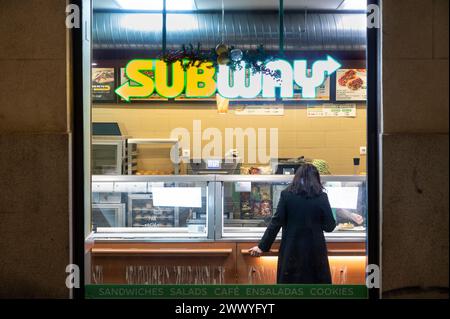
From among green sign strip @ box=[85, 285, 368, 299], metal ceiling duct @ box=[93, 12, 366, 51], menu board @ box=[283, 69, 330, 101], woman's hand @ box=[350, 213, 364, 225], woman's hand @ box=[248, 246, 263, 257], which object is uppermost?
metal ceiling duct @ box=[93, 12, 366, 51]

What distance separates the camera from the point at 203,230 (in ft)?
17.6

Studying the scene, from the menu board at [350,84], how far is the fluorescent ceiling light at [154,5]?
2.78 meters

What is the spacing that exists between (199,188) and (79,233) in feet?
7.63

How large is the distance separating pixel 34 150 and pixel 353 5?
440 cm

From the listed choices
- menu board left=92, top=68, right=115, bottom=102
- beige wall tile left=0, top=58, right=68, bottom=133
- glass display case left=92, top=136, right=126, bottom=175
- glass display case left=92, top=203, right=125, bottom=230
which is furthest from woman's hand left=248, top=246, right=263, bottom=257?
menu board left=92, top=68, right=115, bottom=102

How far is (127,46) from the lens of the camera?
6305 millimetres

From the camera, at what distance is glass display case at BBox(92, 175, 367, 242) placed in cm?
528

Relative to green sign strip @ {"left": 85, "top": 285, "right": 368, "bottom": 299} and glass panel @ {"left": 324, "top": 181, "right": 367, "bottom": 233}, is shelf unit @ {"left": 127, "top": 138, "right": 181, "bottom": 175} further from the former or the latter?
green sign strip @ {"left": 85, "top": 285, "right": 368, "bottom": 299}

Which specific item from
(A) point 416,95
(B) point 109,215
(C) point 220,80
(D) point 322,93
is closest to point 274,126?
(D) point 322,93

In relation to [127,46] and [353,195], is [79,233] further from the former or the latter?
[127,46]

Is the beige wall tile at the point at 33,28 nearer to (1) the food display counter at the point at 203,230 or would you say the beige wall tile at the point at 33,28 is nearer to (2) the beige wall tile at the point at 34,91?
(2) the beige wall tile at the point at 34,91

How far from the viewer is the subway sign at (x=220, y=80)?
22.6 ft

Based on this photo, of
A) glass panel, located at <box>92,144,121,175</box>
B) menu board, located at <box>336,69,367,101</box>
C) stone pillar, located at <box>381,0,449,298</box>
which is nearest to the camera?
stone pillar, located at <box>381,0,449,298</box>

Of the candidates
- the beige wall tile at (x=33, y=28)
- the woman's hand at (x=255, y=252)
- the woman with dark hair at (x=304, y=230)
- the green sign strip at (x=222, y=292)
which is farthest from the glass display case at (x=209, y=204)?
the beige wall tile at (x=33, y=28)
